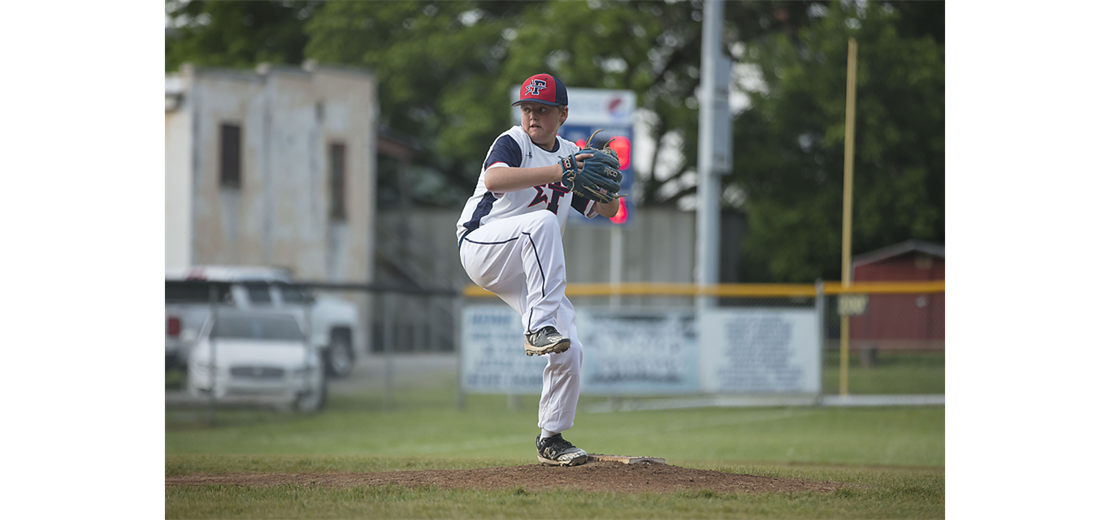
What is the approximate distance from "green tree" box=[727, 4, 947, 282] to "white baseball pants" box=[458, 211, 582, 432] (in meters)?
20.0

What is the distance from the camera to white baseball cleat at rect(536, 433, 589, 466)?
6.13 m

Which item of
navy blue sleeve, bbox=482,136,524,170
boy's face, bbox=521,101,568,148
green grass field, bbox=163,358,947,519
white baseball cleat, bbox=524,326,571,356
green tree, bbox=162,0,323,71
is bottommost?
green grass field, bbox=163,358,947,519

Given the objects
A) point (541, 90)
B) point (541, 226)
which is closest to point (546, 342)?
point (541, 226)

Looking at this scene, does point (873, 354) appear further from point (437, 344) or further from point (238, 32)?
point (238, 32)

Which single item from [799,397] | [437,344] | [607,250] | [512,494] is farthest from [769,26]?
Answer: [512,494]

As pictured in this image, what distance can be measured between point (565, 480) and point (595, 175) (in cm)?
169

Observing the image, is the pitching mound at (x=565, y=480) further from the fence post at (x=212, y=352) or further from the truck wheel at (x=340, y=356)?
the truck wheel at (x=340, y=356)

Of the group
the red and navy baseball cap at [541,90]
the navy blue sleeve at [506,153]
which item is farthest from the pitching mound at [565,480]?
the red and navy baseball cap at [541,90]

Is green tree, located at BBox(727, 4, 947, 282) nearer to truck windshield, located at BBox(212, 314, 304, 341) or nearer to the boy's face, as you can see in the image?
truck windshield, located at BBox(212, 314, 304, 341)

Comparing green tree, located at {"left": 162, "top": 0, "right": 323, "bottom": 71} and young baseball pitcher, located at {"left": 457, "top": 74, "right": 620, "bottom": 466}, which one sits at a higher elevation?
green tree, located at {"left": 162, "top": 0, "right": 323, "bottom": 71}

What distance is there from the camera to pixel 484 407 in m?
16.5

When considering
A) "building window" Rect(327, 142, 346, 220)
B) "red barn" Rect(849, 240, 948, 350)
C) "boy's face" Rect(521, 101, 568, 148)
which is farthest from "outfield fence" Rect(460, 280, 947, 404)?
"building window" Rect(327, 142, 346, 220)

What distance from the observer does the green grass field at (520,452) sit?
5027 millimetres
